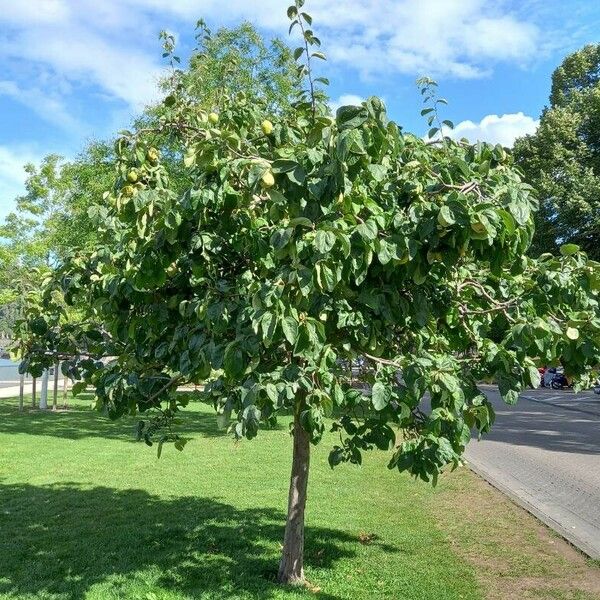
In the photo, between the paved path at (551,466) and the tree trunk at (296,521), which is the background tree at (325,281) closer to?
the tree trunk at (296,521)

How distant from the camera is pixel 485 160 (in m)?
3.90

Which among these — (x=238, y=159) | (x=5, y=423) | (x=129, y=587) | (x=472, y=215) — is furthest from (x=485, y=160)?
(x=5, y=423)

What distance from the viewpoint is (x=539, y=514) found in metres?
7.96

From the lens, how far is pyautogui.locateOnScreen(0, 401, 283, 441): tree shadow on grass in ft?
48.3

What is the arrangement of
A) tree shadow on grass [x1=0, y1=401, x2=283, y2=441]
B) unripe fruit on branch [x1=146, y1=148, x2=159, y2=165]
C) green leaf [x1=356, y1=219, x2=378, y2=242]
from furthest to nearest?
tree shadow on grass [x1=0, y1=401, x2=283, y2=441] → unripe fruit on branch [x1=146, y1=148, x2=159, y2=165] → green leaf [x1=356, y1=219, x2=378, y2=242]

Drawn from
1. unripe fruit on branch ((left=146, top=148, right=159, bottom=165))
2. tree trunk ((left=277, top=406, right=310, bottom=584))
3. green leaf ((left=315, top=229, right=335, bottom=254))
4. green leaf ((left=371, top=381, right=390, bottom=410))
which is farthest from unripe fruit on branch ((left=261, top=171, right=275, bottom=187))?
tree trunk ((left=277, top=406, right=310, bottom=584))

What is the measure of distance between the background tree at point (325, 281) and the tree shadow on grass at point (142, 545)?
1.47 metres

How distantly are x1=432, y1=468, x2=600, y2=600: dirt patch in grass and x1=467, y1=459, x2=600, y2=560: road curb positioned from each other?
0.08 m

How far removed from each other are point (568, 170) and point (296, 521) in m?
22.4

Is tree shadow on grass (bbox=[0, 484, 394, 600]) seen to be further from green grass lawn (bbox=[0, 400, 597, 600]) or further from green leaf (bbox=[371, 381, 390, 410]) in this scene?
green leaf (bbox=[371, 381, 390, 410])

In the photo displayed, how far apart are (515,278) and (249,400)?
225 centimetres

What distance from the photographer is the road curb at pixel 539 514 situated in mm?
6566

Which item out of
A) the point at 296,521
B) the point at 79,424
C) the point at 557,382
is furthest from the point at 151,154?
the point at 557,382

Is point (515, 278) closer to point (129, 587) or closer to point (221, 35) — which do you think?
point (129, 587)
